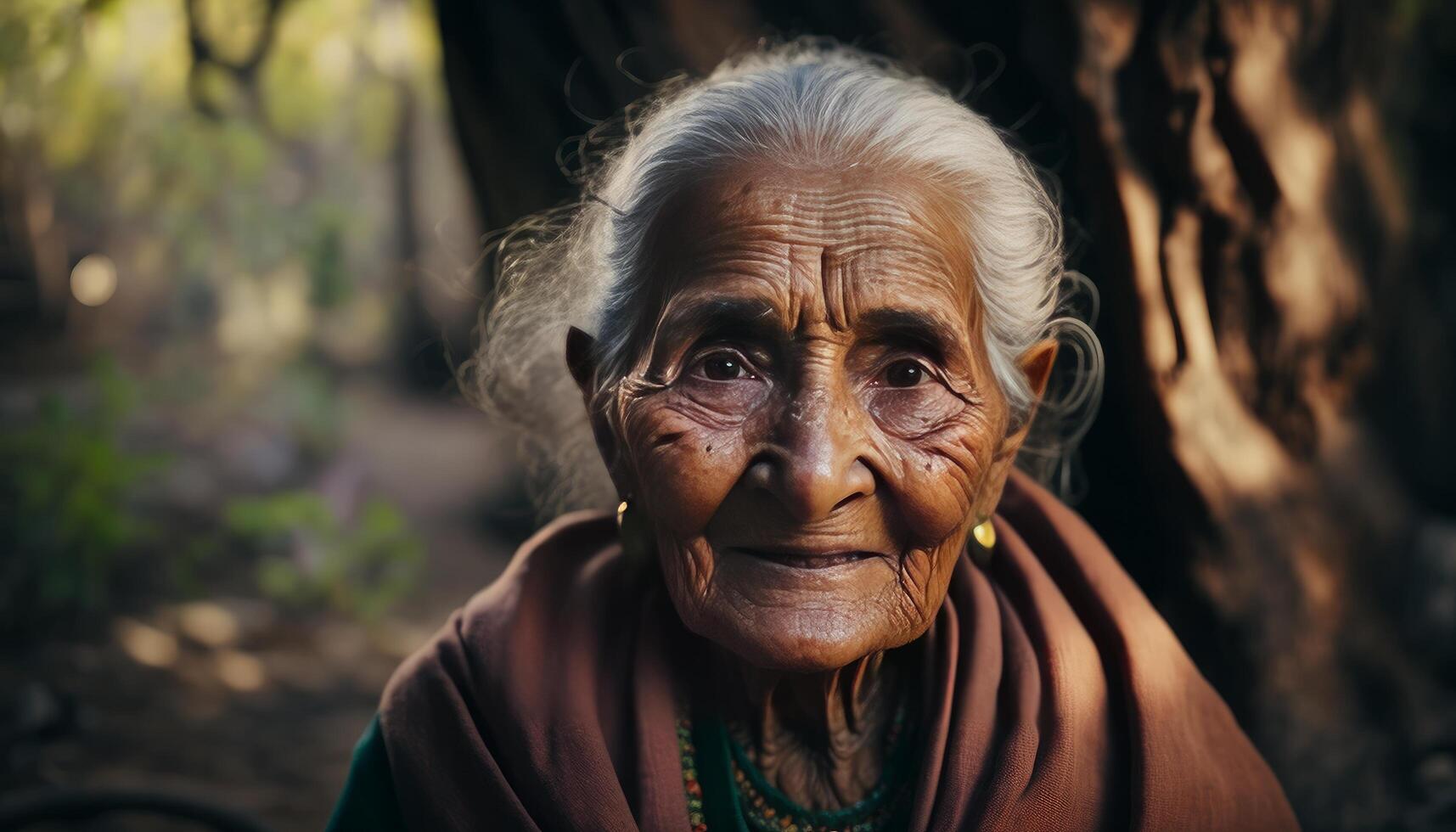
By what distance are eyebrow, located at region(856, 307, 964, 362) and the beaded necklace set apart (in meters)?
0.74

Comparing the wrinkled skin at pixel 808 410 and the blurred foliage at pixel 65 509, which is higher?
the wrinkled skin at pixel 808 410

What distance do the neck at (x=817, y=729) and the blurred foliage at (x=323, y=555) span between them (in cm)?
376

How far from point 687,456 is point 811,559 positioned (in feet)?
0.80

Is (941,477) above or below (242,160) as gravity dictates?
below

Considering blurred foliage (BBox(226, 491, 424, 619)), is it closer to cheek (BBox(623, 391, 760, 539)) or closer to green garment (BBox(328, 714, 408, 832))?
green garment (BBox(328, 714, 408, 832))

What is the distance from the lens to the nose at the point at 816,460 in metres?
1.60

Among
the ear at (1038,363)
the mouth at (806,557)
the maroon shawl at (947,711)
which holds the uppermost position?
the ear at (1038,363)

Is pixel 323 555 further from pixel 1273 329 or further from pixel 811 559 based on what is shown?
pixel 1273 329

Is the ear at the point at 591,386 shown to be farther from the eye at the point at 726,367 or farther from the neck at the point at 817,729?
the neck at the point at 817,729

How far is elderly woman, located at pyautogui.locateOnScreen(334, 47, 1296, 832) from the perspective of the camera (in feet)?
5.51

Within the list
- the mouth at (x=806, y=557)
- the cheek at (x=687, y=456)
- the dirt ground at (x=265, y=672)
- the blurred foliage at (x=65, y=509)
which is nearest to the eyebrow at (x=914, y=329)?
the cheek at (x=687, y=456)

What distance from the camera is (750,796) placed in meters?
1.94

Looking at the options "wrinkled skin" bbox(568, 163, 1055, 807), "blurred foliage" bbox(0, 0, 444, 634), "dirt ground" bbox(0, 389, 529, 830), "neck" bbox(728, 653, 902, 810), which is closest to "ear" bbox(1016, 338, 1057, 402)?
"wrinkled skin" bbox(568, 163, 1055, 807)

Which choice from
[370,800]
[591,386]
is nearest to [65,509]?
[370,800]
